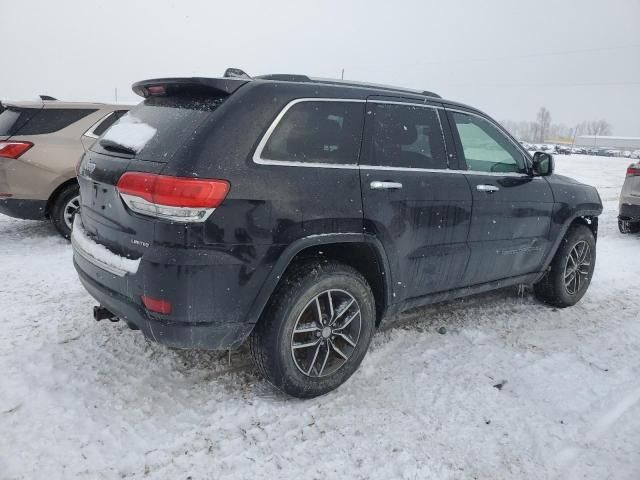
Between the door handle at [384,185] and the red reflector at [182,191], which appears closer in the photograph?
the red reflector at [182,191]

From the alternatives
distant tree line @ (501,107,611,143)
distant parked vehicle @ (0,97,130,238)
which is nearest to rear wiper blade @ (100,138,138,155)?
distant parked vehicle @ (0,97,130,238)

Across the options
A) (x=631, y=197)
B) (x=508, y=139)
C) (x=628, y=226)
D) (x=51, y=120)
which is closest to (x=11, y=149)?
(x=51, y=120)

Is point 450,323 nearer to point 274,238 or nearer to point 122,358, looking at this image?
point 274,238

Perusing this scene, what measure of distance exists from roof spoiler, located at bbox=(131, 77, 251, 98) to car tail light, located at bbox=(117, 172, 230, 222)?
599 mm

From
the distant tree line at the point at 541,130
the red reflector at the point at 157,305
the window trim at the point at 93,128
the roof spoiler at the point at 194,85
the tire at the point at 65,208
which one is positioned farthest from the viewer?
the distant tree line at the point at 541,130

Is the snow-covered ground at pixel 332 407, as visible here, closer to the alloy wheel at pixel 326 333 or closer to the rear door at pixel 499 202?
the alloy wheel at pixel 326 333

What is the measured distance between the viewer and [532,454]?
2543 mm

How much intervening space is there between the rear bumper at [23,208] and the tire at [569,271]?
5.59 m

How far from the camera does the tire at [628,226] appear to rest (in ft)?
27.4

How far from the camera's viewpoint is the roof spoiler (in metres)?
2.62

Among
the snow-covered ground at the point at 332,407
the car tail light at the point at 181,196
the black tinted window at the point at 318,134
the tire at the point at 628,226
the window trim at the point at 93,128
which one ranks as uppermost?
the black tinted window at the point at 318,134

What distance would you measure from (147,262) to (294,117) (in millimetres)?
1118

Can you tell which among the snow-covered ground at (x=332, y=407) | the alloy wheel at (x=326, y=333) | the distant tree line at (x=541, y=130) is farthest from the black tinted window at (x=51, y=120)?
the distant tree line at (x=541, y=130)

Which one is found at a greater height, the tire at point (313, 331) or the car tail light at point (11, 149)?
the car tail light at point (11, 149)
